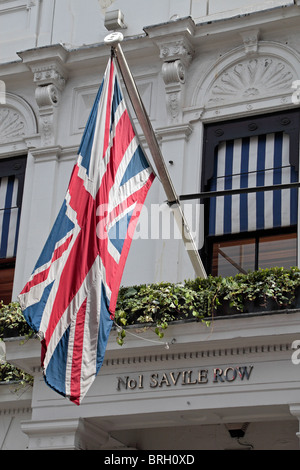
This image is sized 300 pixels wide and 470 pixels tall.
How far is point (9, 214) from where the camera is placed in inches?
701

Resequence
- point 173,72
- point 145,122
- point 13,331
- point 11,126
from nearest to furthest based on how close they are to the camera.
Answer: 1. point 145,122
2. point 13,331
3. point 173,72
4. point 11,126

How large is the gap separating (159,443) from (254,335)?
3.42 m

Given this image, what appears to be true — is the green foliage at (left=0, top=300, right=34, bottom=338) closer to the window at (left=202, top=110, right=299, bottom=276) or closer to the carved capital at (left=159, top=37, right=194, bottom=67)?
the window at (left=202, top=110, right=299, bottom=276)

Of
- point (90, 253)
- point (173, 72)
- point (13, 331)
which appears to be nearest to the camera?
point (90, 253)

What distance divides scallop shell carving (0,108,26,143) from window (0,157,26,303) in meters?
0.44

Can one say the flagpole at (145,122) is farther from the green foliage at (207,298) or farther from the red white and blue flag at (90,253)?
the green foliage at (207,298)

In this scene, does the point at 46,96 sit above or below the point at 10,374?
above

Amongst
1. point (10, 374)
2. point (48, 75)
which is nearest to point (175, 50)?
point (48, 75)

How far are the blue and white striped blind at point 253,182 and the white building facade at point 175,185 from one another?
0.08 ft

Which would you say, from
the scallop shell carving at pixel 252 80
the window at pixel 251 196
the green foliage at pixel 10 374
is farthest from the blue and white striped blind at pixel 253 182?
the green foliage at pixel 10 374

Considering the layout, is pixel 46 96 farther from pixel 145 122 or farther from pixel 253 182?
pixel 145 122

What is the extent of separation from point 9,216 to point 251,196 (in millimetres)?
4657
